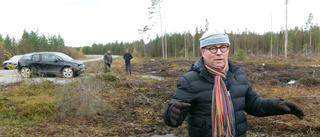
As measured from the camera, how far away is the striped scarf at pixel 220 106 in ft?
5.64

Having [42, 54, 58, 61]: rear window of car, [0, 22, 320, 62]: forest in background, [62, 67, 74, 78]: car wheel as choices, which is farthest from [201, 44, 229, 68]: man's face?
[0, 22, 320, 62]: forest in background

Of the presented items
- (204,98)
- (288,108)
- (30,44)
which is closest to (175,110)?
(204,98)

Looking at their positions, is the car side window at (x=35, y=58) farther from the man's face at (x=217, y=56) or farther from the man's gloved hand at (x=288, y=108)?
the man's gloved hand at (x=288, y=108)

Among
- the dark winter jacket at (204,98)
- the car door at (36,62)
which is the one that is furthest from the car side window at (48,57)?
the dark winter jacket at (204,98)

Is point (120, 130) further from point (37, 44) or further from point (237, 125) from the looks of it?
point (37, 44)

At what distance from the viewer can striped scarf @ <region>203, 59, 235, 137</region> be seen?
1.72 m

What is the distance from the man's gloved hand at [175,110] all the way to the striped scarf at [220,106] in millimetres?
273

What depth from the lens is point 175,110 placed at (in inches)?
64.5

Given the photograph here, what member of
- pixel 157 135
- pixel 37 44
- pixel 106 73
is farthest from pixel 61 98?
pixel 37 44

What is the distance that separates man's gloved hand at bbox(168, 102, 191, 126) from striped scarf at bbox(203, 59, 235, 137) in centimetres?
27

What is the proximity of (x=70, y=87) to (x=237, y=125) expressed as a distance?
503 cm

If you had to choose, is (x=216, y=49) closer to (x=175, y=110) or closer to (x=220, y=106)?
(x=220, y=106)

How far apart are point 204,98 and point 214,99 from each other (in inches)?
3.4

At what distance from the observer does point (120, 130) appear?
4.37 meters
